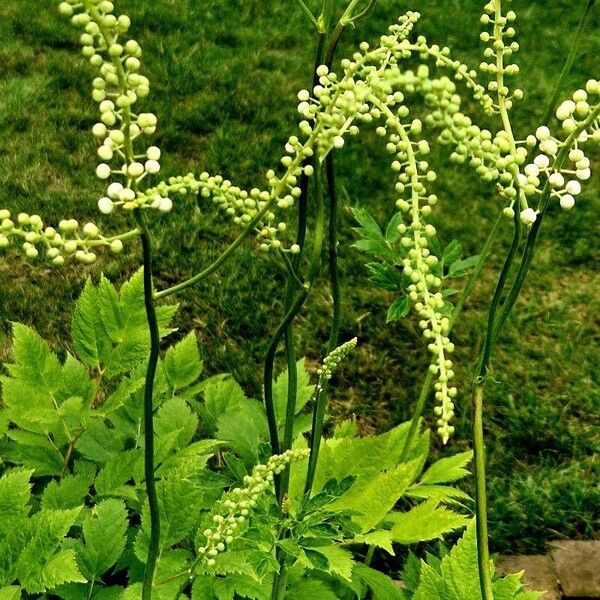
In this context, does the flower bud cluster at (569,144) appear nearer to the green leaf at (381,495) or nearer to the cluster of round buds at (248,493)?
the cluster of round buds at (248,493)

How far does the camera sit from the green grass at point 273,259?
2.83 metres

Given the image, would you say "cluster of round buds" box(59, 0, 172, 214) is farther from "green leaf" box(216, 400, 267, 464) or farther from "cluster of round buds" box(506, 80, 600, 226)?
"green leaf" box(216, 400, 267, 464)

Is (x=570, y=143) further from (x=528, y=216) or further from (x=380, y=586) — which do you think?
(x=380, y=586)

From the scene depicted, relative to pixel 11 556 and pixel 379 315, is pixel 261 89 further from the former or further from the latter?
pixel 11 556

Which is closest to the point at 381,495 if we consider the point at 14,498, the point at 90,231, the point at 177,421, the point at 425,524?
the point at 425,524

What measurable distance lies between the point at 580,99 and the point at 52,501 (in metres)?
1.31

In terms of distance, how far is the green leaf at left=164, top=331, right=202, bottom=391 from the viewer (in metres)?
2.07

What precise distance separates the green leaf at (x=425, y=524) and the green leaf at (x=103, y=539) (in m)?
0.56

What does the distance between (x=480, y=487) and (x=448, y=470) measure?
883mm

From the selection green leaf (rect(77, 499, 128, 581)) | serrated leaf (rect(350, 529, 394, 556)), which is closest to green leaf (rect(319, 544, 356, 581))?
serrated leaf (rect(350, 529, 394, 556))

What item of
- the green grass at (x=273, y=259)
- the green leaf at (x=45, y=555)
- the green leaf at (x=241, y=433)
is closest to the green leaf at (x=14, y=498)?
the green leaf at (x=45, y=555)

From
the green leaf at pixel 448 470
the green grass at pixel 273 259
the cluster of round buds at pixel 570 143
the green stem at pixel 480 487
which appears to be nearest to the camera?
the cluster of round buds at pixel 570 143

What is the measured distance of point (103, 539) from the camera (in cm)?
164

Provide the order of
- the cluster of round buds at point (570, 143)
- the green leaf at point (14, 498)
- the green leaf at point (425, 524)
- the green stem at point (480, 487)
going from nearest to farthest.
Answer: the cluster of round buds at point (570, 143), the green stem at point (480, 487), the green leaf at point (14, 498), the green leaf at point (425, 524)
